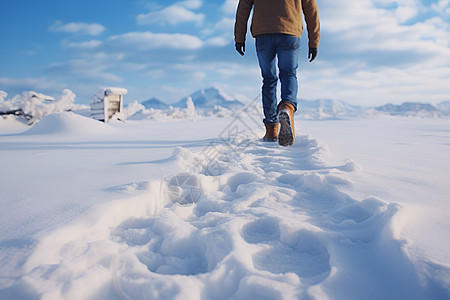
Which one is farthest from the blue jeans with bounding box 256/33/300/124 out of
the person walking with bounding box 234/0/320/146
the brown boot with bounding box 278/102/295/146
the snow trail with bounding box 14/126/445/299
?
the snow trail with bounding box 14/126/445/299

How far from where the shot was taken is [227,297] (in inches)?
23.1

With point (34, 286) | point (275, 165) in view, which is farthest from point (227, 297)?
point (275, 165)

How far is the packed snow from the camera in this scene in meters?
0.59

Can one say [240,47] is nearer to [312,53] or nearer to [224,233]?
[312,53]

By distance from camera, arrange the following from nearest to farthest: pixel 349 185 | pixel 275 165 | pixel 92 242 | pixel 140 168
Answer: pixel 92 242 < pixel 349 185 < pixel 140 168 < pixel 275 165

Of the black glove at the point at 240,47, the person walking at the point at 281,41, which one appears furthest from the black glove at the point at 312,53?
the black glove at the point at 240,47

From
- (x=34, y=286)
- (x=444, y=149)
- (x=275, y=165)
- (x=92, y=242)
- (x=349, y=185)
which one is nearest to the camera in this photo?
(x=34, y=286)

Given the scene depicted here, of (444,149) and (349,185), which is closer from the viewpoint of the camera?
(349,185)

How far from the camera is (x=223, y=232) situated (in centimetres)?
80

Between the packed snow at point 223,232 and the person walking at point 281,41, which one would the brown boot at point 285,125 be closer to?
the person walking at point 281,41

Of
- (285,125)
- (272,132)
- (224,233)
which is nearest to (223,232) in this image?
(224,233)

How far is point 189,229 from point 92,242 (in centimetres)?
29

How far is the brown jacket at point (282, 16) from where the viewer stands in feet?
7.96

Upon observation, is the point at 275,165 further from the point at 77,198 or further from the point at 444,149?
the point at 444,149
